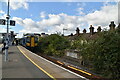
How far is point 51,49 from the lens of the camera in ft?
78.1

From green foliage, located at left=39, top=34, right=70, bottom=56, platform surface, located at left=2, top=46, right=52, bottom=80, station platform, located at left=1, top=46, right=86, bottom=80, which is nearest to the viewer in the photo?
station platform, located at left=1, top=46, right=86, bottom=80

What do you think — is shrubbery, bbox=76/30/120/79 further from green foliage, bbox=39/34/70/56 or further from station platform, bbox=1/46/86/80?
A: green foliage, bbox=39/34/70/56

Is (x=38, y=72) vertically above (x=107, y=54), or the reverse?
(x=107, y=54)

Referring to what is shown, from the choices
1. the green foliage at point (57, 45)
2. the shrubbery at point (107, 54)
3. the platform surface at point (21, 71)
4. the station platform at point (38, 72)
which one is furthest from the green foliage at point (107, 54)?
the green foliage at point (57, 45)

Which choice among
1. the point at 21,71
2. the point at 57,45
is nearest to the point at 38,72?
the point at 21,71

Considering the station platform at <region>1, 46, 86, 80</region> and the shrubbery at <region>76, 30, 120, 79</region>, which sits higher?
the shrubbery at <region>76, 30, 120, 79</region>

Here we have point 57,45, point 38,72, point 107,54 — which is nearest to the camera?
point 107,54

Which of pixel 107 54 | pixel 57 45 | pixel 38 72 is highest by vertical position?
pixel 57 45

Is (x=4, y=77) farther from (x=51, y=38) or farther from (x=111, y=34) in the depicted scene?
(x=51, y=38)

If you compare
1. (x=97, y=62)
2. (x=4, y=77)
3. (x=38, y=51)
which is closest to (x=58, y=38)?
(x=38, y=51)

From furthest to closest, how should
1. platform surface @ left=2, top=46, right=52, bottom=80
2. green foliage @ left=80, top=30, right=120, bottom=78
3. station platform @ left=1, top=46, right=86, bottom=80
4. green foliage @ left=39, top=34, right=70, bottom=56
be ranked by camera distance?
green foliage @ left=39, top=34, right=70, bottom=56, green foliage @ left=80, top=30, right=120, bottom=78, platform surface @ left=2, top=46, right=52, bottom=80, station platform @ left=1, top=46, right=86, bottom=80

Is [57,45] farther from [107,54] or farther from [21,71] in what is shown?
[107,54]

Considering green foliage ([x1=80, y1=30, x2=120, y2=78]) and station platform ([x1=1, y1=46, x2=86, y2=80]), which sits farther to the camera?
green foliage ([x1=80, y1=30, x2=120, y2=78])

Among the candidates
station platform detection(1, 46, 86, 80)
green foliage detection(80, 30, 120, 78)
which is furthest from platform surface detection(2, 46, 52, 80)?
green foliage detection(80, 30, 120, 78)
